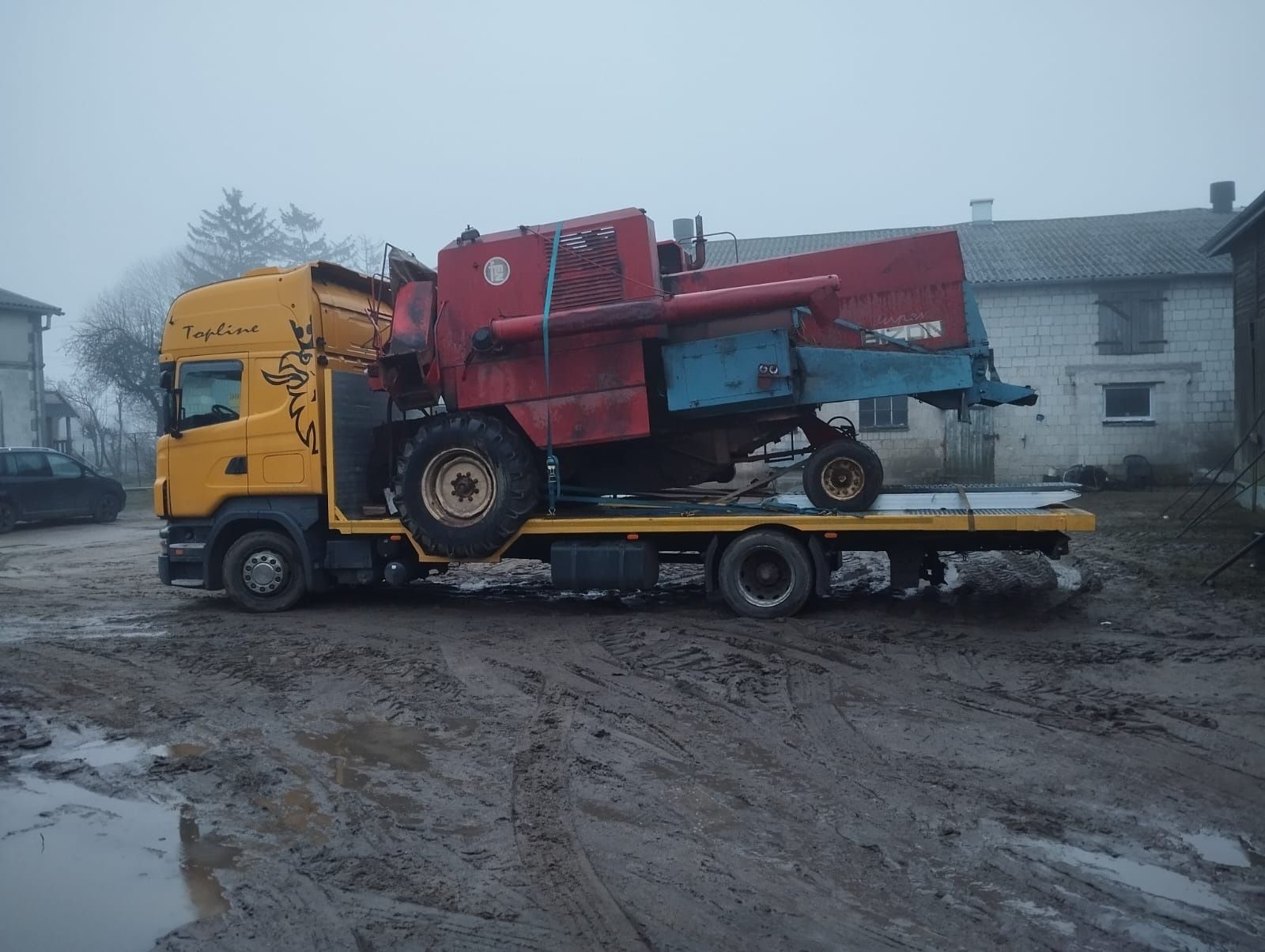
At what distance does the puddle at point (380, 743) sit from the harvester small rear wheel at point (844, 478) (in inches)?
168

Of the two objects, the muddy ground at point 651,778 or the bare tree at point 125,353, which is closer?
the muddy ground at point 651,778

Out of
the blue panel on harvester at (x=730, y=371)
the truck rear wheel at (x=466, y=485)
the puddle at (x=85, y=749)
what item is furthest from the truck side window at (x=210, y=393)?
the puddle at (x=85, y=749)

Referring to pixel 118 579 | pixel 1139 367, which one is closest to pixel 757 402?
pixel 118 579

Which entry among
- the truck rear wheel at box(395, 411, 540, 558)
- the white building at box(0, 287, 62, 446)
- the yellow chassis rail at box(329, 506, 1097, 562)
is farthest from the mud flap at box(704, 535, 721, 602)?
the white building at box(0, 287, 62, 446)

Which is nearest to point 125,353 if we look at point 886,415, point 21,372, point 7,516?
point 21,372

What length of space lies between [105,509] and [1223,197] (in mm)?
31229

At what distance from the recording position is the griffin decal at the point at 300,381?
10148 mm

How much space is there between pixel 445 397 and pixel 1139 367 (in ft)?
68.2

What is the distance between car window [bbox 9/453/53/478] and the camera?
21.0 meters

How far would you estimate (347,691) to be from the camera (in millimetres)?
7488

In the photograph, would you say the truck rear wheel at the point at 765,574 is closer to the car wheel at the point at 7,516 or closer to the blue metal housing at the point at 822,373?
the blue metal housing at the point at 822,373

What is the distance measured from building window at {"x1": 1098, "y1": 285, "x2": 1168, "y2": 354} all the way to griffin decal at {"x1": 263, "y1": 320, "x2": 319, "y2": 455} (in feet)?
69.4

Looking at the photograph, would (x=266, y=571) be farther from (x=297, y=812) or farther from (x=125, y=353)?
(x=125, y=353)

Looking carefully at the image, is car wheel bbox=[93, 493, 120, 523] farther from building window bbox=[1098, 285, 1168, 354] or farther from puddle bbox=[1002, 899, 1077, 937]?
building window bbox=[1098, 285, 1168, 354]
